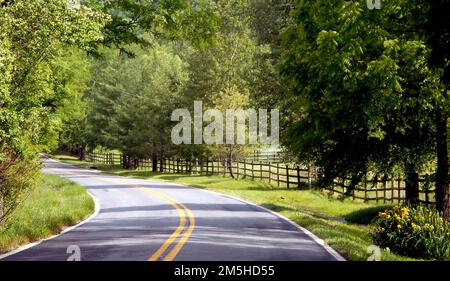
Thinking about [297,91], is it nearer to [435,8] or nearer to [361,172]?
[361,172]

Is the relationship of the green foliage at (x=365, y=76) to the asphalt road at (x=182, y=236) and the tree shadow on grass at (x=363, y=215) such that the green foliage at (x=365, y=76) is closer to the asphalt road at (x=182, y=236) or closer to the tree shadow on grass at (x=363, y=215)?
the asphalt road at (x=182, y=236)

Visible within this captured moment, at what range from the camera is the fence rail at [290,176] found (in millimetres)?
26103

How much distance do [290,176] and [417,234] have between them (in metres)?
22.9

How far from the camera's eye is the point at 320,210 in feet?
92.7

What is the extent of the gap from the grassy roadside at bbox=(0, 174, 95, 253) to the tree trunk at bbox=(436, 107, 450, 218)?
407 inches

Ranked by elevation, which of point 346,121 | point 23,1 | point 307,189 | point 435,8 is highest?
point 23,1

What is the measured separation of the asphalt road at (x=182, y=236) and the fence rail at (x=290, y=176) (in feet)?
14.1

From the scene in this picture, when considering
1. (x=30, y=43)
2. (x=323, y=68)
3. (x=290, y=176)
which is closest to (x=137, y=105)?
(x=290, y=176)

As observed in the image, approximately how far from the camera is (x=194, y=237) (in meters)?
14.3

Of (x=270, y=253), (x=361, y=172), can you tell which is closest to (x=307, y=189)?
(x=361, y=172)

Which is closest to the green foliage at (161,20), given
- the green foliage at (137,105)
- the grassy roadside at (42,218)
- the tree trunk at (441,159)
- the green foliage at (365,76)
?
the green foliage at (365,76)

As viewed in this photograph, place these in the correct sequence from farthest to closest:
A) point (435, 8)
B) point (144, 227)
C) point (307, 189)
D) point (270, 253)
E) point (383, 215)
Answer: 1. point (307, 189)
2. point (144, 227)
3. point (383, 215)
4. point (270, 253)
5. point (435, 8)

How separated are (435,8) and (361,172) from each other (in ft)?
41.3
